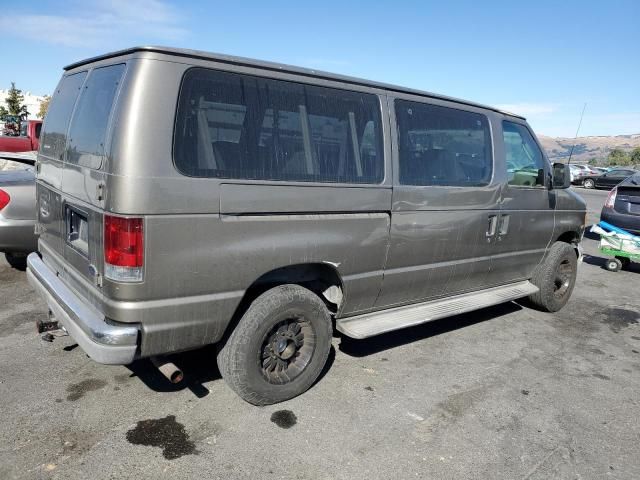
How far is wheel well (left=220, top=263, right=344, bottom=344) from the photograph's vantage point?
3.10 meters

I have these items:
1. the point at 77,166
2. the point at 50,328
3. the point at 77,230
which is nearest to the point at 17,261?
the point at 50,328

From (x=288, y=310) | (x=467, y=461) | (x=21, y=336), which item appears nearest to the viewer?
(x=467, y=461)

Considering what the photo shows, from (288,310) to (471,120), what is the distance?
250 centimetres

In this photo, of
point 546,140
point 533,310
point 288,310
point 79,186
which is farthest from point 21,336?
point 546,140

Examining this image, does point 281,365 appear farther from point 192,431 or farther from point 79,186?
point 79,186

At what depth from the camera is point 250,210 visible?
2.85m

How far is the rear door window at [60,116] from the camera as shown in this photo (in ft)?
11.0

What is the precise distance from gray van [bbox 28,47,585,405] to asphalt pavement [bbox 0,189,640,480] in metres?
0.38

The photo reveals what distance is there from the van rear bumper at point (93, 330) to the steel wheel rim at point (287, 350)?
2.79ft

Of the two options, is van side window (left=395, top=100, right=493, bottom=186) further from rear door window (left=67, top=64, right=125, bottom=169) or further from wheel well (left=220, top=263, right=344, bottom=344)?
rear door window (left=67, top=64, right=125, bottom=169)

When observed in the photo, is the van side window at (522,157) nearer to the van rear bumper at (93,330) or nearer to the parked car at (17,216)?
the van rear bumper at (93,330)

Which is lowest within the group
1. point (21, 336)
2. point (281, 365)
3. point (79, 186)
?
point (21, 336)

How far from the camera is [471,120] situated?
173 inches

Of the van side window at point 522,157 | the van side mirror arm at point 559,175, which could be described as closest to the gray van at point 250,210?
the van side window at point 522,157
